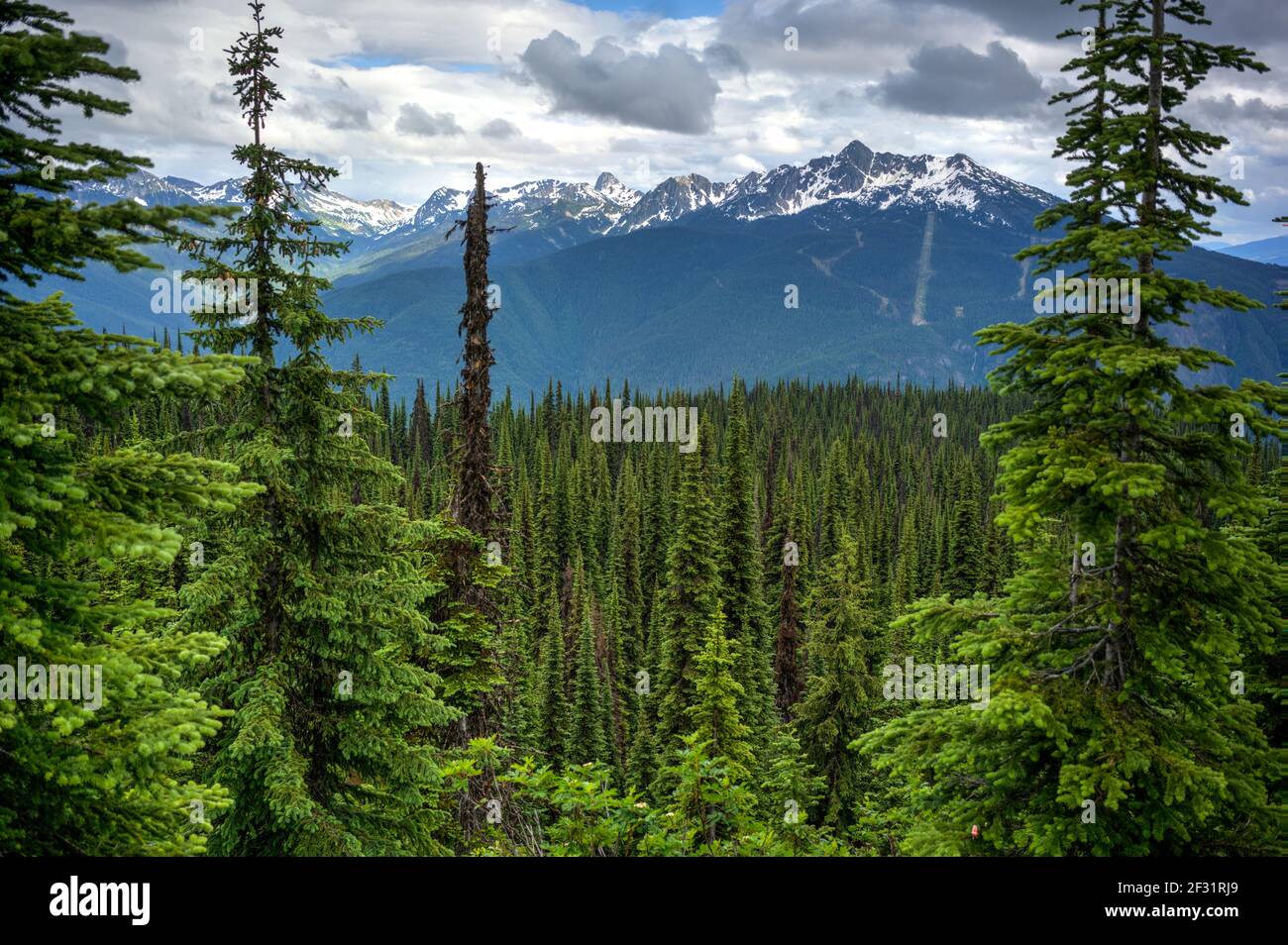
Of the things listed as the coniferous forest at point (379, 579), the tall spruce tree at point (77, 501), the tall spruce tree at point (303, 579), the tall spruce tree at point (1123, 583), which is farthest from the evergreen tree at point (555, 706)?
the tall spruce tree at point (77, 501)

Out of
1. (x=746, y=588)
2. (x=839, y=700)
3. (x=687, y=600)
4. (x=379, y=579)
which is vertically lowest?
(x=839, y=700)

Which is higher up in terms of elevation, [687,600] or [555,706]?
[687,600]

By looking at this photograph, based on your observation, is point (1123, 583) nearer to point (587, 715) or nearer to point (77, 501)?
point (77, 501)

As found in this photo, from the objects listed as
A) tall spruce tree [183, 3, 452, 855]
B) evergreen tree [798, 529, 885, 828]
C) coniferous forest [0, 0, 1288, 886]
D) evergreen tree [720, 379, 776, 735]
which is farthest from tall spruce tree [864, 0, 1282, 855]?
evergreen tree [720, 379, 776, 735]

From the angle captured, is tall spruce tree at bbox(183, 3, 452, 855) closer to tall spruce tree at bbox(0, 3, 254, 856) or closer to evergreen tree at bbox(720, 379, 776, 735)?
tall spruce tree at bbox(0, 3, 254, 856)

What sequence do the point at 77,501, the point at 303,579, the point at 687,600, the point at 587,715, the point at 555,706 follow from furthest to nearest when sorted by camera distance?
1. the point at 587,715
2. the point at 555,706
3. the point at 687,600
4. the point at 303,579
5. the point at 77,501

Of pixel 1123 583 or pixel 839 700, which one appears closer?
pixel 1123 583

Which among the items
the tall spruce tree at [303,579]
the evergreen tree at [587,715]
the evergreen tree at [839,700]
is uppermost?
the tall spruce tree at [303,579]

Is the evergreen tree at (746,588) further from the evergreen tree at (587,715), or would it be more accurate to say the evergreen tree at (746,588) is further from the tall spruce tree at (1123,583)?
the tall spruce tree at (1123,583)

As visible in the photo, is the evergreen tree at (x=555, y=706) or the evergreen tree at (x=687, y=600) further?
the evergreen tree at (x=555, y=706)

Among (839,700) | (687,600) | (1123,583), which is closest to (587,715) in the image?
(687,600)
